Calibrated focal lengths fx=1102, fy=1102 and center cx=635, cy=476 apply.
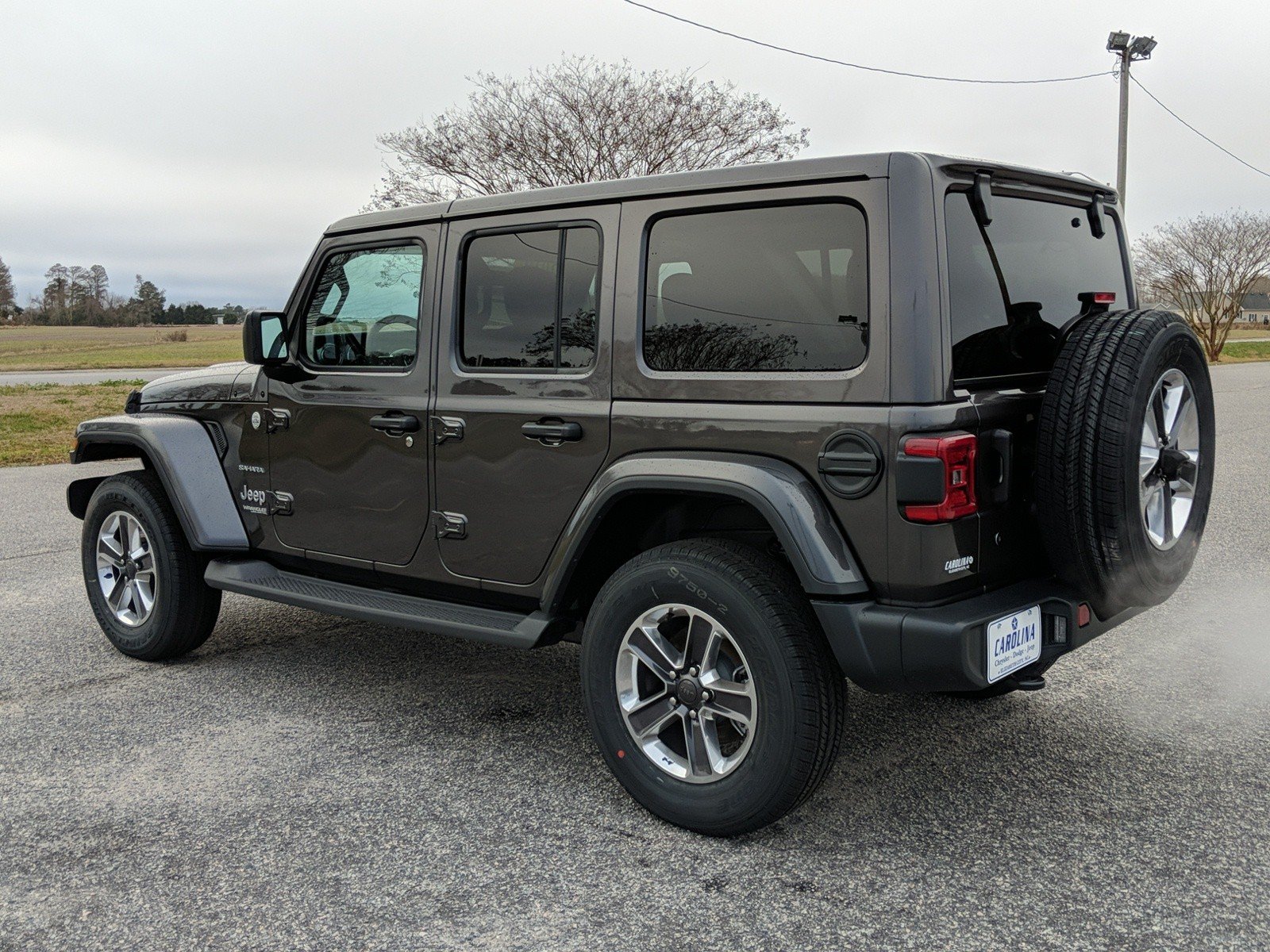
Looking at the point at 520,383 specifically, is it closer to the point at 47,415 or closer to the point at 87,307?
the point at 47,415

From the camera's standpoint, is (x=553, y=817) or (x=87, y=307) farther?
(x=87, y=307)

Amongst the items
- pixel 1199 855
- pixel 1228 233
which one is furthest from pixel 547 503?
pixel 1228 233

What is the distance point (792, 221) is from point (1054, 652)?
4.66 ft

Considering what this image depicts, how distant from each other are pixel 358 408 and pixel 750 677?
1868 millimetres

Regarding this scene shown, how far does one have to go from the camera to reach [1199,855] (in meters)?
2.95

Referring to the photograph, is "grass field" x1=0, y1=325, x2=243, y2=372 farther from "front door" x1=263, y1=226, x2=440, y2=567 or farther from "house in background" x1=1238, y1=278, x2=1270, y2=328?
"house in background" x1=1238, y1=278, x2=1270, y2=328

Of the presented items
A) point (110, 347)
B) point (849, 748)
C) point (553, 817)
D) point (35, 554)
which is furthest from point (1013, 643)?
point (110, 347)

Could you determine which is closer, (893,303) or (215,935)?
(215,935)

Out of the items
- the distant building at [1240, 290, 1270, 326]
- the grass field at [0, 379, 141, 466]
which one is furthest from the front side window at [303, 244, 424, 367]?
the distant building at [1240, 290, 1270, 326]

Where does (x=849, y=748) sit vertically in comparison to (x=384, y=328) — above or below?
below

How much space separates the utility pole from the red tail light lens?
2748 cm

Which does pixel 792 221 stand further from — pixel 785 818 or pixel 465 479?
pixel 785 818

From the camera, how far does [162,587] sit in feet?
15.3

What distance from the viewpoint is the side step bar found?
3547mm
